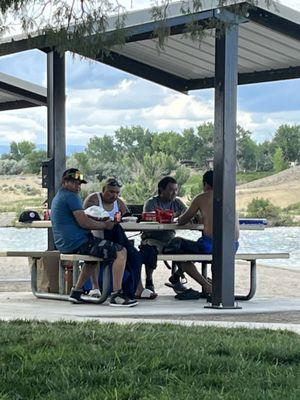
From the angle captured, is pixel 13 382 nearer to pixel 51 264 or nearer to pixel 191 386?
pixel 191 386

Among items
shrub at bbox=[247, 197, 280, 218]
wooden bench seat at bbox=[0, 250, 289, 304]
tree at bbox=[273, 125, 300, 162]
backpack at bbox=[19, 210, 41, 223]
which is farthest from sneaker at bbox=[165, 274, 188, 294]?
tree at bbox=[273, 125, 300, 162]

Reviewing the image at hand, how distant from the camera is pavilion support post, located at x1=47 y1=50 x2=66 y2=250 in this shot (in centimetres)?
1175

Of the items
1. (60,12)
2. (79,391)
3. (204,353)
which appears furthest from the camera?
(60,12)

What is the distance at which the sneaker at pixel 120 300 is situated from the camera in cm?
974

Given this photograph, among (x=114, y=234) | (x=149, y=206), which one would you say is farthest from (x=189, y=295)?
(x=114, y=234)

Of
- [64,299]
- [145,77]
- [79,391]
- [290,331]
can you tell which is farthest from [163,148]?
[79,391]

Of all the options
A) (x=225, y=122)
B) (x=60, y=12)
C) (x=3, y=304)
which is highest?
(x=60, y=12)

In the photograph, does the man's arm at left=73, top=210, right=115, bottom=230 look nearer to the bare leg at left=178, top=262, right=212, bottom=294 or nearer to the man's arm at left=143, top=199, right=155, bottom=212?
the bare leg at left=178, top=262, right=212, bottom=294

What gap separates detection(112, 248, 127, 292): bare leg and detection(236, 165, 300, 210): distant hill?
98.7 ft

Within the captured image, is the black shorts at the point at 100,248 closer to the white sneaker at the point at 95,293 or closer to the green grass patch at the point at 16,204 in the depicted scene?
the white sneaker at the point at 95,293

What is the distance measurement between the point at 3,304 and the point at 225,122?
3143 mm

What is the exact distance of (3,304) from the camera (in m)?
10.0

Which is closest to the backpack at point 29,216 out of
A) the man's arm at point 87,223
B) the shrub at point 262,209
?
the man's arm at point 87,223

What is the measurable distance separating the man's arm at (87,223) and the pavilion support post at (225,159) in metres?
1.15
